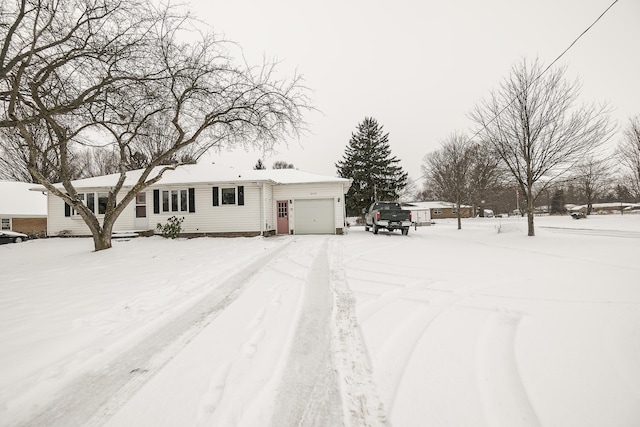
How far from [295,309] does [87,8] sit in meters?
8.82

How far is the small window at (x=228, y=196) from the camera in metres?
15.3

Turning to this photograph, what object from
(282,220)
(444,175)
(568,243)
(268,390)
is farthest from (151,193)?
(444,175)

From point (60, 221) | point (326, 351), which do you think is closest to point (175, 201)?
point (60, 221)

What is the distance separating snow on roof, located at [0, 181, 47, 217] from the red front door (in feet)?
78.4

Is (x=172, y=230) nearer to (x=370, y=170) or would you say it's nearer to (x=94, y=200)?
(x=94, y=200)

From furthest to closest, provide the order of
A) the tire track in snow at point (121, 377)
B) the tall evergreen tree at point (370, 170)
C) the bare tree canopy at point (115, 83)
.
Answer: the tall evergreen tree at point (370, 170) → the bare tree canopy at point (115, 83) → the tire track in snow at point (121, 377)

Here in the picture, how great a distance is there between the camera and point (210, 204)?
1538 cm

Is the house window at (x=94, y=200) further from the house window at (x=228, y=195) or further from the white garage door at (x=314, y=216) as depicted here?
the white garage door at (x=314, y=216)

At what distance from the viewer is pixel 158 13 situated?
25.5ft

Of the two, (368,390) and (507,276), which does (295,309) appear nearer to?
(368,390)

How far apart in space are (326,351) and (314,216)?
47.4 ft

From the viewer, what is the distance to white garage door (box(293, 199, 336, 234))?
1686cm

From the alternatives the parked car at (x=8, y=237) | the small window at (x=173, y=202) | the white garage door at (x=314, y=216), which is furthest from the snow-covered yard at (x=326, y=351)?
the parked car at (x=8, y=237)

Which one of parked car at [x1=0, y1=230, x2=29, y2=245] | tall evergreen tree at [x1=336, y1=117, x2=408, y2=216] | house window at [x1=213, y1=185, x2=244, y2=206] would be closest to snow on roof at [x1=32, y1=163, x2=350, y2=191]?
house window at [x1=213, y1=185, x2=244, y2=206]
